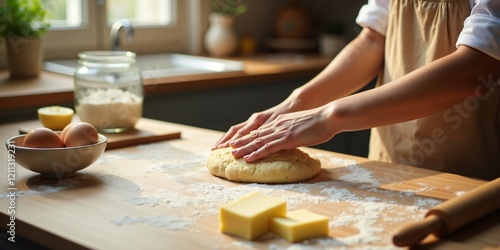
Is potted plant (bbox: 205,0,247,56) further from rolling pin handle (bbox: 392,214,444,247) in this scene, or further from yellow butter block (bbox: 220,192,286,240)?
rolling pin handle (bbox: 392,214,444,247)

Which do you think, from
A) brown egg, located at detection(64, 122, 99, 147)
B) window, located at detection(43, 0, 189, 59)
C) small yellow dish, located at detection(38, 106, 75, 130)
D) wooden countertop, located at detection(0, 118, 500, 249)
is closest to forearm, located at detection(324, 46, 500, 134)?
wooden countertop, located at detection(0, 118, 500, 249)

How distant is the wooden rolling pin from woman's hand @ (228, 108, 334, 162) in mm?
356

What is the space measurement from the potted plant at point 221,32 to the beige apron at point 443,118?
154 cm

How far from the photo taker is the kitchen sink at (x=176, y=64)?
269 centimetres

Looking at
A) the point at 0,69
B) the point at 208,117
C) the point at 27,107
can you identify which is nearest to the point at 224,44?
the point at 208,117

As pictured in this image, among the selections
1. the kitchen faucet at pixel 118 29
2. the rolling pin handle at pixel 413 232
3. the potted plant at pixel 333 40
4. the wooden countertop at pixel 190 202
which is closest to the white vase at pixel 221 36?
the potted plant at pixel 333 40

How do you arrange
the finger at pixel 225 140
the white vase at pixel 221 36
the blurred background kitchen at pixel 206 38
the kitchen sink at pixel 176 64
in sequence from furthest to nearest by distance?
the white vase at pixel 221 36
the kitchen sink at pixel 176 64
the blurred background kitchen at pixel 206 38
the finger at pixel 225 140

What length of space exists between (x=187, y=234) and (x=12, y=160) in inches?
23.5

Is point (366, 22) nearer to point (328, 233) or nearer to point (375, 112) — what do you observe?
point (375, 112)

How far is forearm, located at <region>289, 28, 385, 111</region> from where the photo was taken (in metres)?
1.73

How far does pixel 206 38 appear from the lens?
10.5ft

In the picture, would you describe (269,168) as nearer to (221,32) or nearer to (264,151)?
(264,151)

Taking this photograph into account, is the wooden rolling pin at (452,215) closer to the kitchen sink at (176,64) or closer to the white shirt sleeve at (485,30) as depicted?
the white shirt sleeve at (485,30)

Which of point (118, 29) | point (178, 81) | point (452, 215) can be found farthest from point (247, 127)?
point (118, 29)
